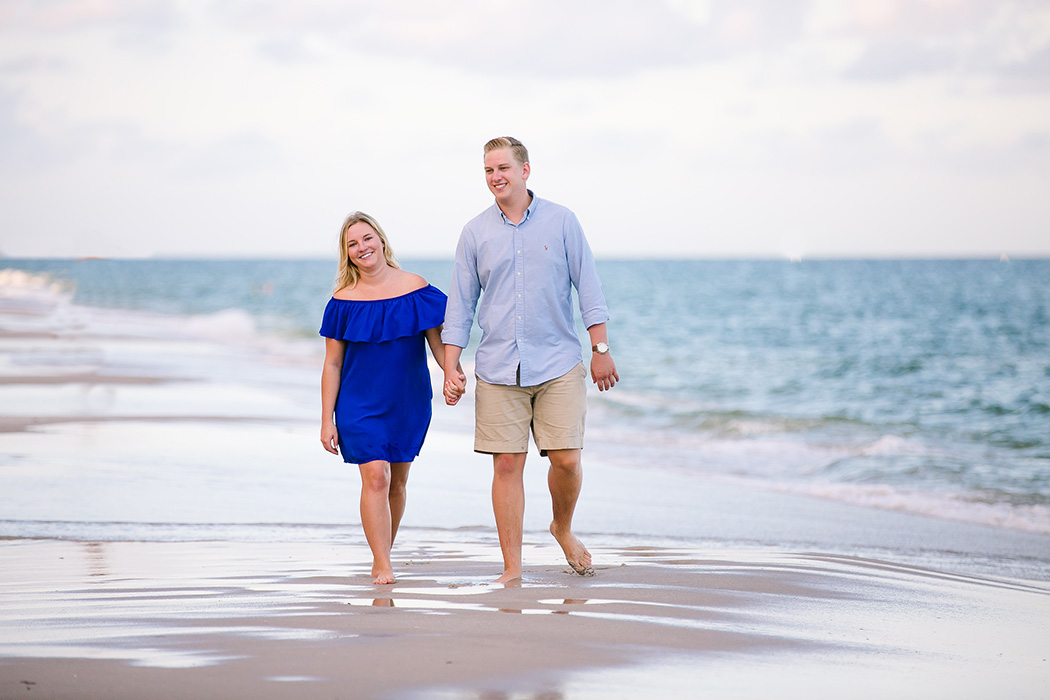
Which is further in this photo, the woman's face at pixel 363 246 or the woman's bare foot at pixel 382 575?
the woman's face at pixel 363 246

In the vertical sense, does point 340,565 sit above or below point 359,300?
below

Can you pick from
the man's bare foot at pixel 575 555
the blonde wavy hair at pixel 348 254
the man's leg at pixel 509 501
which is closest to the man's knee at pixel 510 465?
the man's leg at pixel 509 501

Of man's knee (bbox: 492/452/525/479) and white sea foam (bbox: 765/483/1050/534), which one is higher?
man's knee (bbox: 492/452/525/479)

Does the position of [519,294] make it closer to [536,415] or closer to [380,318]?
[536,415]

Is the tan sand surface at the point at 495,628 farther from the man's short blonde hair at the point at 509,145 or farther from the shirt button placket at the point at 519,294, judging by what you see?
the man's short blonde hair at the point at 509,145

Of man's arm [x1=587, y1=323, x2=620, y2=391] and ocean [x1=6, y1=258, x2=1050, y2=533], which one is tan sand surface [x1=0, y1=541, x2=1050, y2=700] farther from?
ocean [x1=6, y1=258, x2=1050, y2=533]

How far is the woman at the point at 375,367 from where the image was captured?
449 cm

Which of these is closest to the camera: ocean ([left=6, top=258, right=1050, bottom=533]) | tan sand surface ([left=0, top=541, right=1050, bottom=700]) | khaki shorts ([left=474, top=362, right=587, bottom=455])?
tan sand surface ([left=0, top=541, right=1050, bottom=700])

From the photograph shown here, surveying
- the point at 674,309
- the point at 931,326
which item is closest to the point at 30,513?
the point at 931,326

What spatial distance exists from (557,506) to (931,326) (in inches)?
1094

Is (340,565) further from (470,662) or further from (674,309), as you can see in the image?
(674,309)

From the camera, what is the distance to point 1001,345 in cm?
2461

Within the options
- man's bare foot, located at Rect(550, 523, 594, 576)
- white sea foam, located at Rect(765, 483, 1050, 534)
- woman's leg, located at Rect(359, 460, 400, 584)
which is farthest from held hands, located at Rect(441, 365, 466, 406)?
white sea foam, located at Rect(765, 483, 1050, 534)

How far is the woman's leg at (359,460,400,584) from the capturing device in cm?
437
